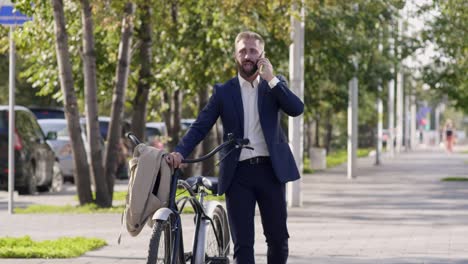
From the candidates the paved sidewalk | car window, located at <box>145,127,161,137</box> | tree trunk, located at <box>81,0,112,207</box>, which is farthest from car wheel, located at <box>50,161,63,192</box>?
car window, located at <box>145,127,161,137</box>

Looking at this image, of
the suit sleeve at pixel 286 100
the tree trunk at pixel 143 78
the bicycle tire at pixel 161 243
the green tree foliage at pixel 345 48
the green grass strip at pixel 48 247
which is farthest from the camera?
the green tree foliage at pixel 345 48

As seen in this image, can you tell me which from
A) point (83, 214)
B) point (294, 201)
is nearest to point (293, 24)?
point (294, 201)

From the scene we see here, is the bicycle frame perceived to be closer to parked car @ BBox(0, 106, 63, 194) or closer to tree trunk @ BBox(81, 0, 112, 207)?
tree trunk @ BBox(81, 0, 112, 207)

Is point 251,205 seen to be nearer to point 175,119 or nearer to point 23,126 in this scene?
point 23,126

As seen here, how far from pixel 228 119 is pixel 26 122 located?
17.4m

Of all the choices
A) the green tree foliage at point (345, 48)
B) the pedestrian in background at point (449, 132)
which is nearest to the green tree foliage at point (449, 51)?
the green tree foliage at point (345, 48)

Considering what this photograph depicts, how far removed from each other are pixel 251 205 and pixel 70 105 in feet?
39.8

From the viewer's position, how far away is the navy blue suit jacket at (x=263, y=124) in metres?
8.76

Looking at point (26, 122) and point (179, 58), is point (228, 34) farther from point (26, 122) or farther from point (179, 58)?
point (26, 122)

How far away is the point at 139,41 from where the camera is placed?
2477cm

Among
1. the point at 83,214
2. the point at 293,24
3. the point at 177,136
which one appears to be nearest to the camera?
the point at 83,214

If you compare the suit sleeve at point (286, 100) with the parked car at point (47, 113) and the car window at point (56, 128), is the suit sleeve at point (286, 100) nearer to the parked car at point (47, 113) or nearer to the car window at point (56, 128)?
the car window at point (56, 128)

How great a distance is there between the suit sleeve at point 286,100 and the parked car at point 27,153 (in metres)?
16.7

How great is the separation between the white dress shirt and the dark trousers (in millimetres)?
78
